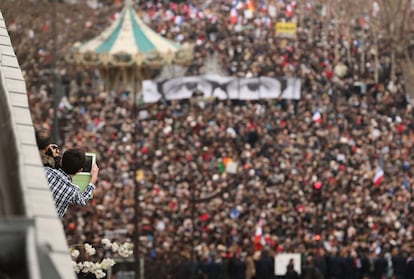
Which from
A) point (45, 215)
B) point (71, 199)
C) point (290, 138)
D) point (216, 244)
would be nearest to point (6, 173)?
point (45, 215)

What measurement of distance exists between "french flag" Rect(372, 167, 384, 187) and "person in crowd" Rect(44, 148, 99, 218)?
88.9 ft

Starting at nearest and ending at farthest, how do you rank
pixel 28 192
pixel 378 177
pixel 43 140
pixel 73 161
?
pixel 28 192, pixel 73 161, pixel 43 140, pixel 378 177

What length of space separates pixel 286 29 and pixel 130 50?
6113mm

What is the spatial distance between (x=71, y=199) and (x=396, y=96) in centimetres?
3973

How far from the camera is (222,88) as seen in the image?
47.0 metres

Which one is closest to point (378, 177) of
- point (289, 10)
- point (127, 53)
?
point (127, 53)

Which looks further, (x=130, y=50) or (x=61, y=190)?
(x=130, y=50)

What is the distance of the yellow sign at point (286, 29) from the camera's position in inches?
2114

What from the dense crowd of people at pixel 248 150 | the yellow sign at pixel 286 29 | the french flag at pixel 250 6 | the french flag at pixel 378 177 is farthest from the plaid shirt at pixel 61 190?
the french flag at pixel 250 6

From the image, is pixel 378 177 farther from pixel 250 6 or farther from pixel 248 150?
pixel 250 6

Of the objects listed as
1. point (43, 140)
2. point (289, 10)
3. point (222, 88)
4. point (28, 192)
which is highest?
point (28, 192)

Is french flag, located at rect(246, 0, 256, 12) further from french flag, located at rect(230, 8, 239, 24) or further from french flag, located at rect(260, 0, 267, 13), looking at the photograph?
french flag, located at rect(230, 8, 239, 24)

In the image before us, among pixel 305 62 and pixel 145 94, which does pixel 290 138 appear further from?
pixel 305 62

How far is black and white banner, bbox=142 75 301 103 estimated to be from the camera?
46312 millimetres
